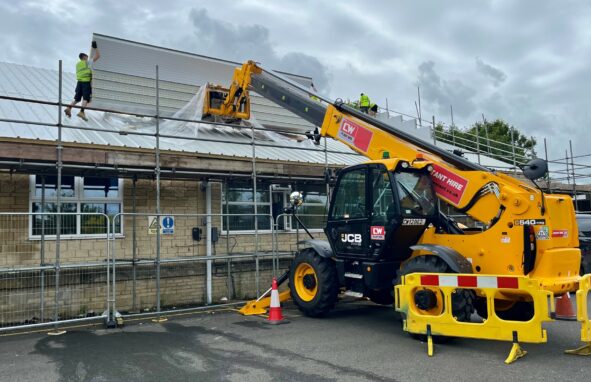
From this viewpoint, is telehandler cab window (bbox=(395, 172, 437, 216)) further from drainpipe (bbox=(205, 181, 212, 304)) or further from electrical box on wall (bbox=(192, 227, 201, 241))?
electrical box on wall (bbox=(192, 227, 201, 241))

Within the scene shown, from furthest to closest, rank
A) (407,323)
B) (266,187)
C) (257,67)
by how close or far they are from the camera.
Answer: (266,187), (257,67), (407,323)

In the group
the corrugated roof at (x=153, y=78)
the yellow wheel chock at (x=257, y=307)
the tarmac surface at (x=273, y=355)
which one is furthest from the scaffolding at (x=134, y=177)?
the corrugated roof at (x=153, y=78)

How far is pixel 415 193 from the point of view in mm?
7426

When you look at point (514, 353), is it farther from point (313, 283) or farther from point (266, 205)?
point (266, 205)

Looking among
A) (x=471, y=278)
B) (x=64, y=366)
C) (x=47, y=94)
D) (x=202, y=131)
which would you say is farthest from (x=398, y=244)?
(x=47, y=94)

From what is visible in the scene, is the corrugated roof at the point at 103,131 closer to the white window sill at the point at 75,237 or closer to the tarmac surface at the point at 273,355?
the white window sill at the point at 75,237

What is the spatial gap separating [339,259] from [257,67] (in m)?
5.17

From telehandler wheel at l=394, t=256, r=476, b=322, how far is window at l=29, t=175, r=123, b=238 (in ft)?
19.2

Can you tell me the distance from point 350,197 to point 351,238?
2.32 feet

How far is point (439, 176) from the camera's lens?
746 cm

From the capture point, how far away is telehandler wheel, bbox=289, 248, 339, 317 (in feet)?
26.7

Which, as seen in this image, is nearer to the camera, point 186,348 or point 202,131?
point 186,348

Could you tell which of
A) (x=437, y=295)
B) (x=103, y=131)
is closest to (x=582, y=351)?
(x=437, y=295)

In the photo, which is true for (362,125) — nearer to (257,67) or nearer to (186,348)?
(257,67)
